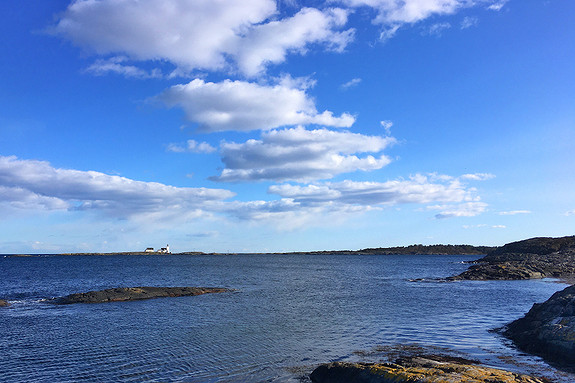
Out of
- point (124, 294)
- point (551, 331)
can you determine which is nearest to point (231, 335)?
point (551, 331)

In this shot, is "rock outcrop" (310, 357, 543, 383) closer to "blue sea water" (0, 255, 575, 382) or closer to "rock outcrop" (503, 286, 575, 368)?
"blue sea water" (0, 255, 575, 382)

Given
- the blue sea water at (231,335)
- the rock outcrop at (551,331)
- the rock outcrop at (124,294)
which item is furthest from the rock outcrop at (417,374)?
the rock outcrop at (124,294)

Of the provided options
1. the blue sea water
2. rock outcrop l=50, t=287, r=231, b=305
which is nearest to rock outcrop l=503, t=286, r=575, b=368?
the blue sea water

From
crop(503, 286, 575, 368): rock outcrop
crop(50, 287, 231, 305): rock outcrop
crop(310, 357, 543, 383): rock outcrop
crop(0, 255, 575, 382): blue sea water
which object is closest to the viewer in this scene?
crop(310, 357, 543, 383): rock outcrop

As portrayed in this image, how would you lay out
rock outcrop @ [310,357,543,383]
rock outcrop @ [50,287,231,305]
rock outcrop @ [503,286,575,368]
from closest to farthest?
1. rock outcrop @ [310,357,543,383]
2. rock outcrop @ [503,286,575,368]
3. rock outcrop @ [50,287,231,305]

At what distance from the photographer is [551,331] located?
73.6ft

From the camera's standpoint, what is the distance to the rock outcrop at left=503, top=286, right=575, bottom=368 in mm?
20500

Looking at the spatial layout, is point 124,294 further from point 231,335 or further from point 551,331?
point 551,331

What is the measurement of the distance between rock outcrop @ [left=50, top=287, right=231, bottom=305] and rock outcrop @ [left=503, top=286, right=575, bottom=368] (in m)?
39.5

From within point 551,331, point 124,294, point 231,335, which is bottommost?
point 231,335

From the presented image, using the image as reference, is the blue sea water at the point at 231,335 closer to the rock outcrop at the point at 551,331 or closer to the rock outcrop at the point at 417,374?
the rock outcrop at the point at 551,331

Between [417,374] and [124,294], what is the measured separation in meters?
44.0

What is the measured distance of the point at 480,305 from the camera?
43281 millimetres

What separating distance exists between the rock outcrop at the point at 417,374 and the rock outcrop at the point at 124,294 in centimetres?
3845
